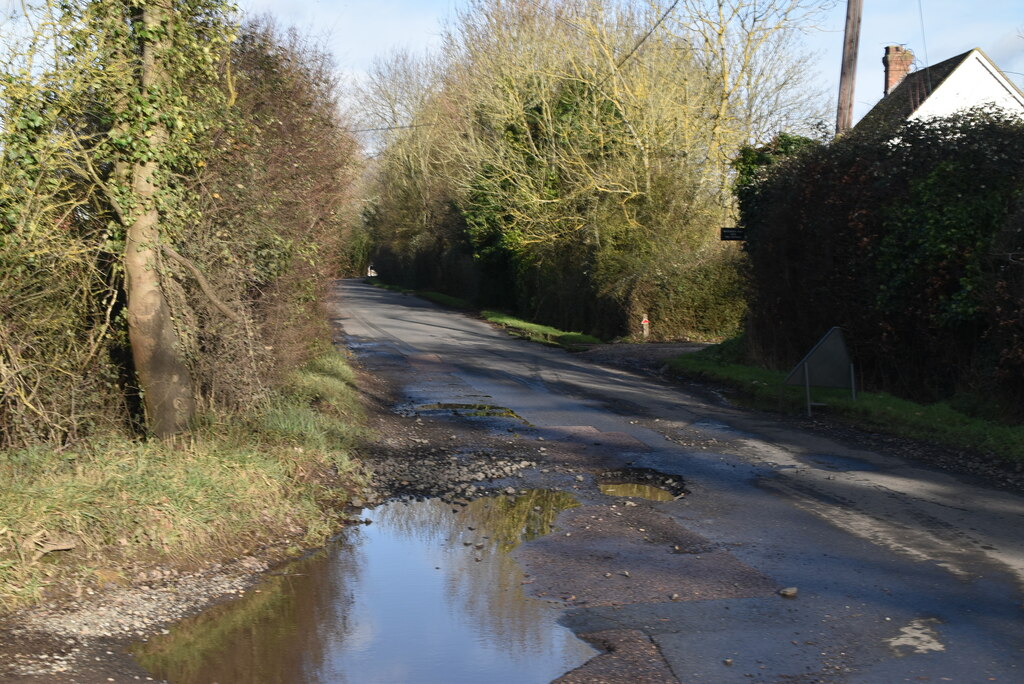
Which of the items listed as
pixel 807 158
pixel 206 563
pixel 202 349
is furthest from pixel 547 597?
pixel 807 158

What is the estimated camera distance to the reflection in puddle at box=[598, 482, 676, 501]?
30.9 ft

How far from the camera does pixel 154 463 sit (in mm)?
7852

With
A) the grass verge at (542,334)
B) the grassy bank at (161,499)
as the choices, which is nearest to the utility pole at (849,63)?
the grassy bank at (161,499)

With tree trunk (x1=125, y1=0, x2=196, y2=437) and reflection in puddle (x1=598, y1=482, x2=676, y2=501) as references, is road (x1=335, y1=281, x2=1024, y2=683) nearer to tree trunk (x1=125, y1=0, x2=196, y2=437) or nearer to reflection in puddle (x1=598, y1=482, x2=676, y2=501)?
reflection in puddle (x1=598, y1=482, x2=676, y2=501)

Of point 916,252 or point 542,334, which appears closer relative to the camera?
point 916,252

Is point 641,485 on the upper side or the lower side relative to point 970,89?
lower

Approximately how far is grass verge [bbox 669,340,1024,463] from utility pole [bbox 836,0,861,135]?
4696 millimetres

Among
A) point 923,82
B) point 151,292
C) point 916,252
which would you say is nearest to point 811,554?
point 151,292

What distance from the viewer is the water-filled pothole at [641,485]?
9.52 m

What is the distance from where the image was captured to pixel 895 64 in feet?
118

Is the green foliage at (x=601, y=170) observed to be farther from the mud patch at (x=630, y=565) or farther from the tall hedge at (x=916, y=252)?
the mud patch at (x=630, y=565)

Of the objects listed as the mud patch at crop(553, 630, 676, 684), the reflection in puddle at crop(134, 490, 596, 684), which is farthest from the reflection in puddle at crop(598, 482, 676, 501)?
the mud patch at crop(553, 630, 676, 684)

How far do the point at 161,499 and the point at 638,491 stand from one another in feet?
15.1

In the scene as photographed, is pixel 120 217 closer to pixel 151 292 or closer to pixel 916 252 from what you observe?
pixel 151 292
